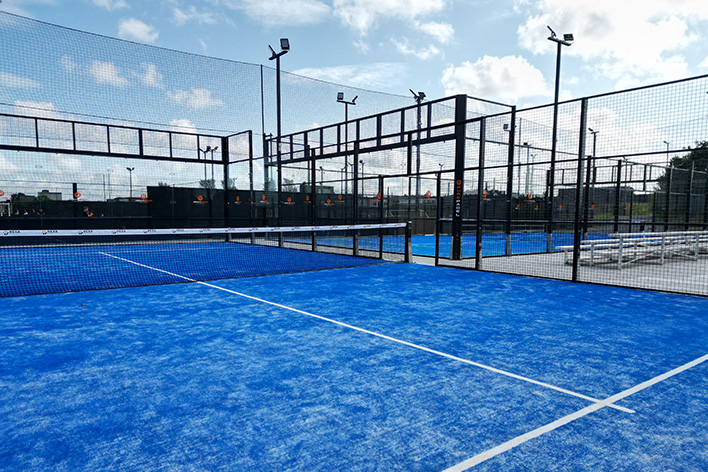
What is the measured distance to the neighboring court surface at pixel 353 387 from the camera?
8.69ft

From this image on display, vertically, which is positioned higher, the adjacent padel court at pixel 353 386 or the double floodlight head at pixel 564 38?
the double floodlight head at pixel 564 38

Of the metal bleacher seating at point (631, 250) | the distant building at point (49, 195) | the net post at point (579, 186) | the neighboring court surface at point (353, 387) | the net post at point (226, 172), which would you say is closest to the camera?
the neighboring court surface at point (353, 387)

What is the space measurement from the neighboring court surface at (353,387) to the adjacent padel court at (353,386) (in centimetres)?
2

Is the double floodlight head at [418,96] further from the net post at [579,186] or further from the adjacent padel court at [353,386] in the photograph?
the adjacent padel court at [353,386]

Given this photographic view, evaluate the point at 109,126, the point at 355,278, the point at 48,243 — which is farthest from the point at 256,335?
the point at 48,243

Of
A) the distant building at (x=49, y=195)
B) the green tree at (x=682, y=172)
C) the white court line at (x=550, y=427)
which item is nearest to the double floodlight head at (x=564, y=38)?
the green tree at (x=682, y=172)

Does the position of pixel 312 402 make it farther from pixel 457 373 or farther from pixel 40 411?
pixel 40 411

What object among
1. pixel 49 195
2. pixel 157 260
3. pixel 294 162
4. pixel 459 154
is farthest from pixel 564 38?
pixel 49 195

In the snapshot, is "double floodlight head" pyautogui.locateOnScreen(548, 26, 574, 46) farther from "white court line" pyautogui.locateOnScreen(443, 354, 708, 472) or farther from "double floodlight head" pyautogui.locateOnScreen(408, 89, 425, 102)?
"white court line" pyautogui.locateOnScreen(443, 354, 708, 472)

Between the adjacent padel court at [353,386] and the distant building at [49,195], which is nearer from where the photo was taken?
the adjacent padel court at [353,386]

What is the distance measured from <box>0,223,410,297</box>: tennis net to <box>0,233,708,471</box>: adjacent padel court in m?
1.93

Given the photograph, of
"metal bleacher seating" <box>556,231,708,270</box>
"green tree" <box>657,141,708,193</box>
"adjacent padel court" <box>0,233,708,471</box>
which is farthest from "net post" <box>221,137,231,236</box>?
"green tree" <box>657,141,708,193</box>

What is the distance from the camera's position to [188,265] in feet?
39.0

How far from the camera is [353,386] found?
364cm
